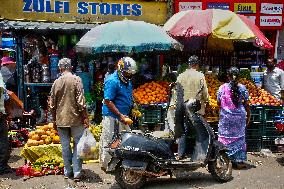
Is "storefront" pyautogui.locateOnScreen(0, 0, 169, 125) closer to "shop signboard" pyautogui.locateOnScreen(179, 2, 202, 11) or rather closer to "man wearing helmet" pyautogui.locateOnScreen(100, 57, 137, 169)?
"shop signboard" pyautogui.locateOnScreen(179, 2, 202, 11)

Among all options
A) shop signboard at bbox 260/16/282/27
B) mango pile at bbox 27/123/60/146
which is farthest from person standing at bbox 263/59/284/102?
mango pile at bbox 27/123/60/146

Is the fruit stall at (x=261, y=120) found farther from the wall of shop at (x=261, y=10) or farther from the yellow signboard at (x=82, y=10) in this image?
the wall of shop at (x=261, y=10)

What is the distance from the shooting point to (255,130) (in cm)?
935

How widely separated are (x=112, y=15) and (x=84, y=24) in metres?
0.95

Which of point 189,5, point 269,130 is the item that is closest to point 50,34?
point 189,5

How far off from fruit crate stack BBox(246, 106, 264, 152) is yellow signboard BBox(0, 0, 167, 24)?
4890mm

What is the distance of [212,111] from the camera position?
30.4 feet

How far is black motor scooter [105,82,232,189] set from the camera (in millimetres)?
6594

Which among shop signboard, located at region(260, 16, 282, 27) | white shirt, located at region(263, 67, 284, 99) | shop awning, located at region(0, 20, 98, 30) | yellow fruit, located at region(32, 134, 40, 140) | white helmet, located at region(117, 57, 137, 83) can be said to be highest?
shop signboard, located at region(260, 16, 282, 27)

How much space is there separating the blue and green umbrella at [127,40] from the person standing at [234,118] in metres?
2.03

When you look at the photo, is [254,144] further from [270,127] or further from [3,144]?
[3,144]

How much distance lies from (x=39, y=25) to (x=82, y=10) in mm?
1449

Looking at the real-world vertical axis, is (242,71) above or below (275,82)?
above

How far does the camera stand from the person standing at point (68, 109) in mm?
7055
